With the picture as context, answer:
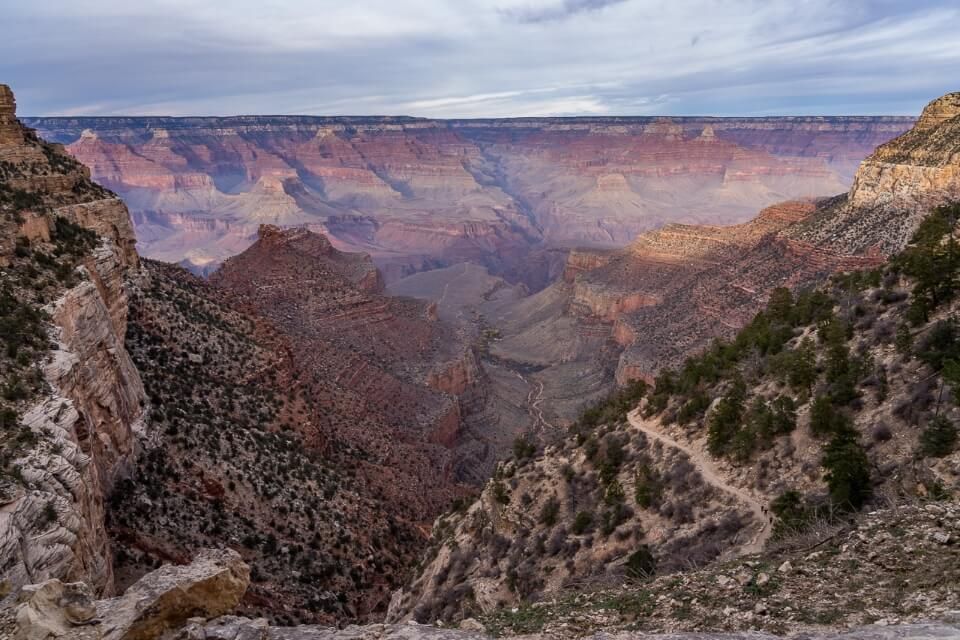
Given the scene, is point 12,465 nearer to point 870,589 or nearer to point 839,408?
point 870,589

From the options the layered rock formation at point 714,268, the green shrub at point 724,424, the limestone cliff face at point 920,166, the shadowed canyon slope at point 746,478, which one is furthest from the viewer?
the layered rock formation at point 714,268

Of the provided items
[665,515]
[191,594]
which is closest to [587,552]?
[665,515]

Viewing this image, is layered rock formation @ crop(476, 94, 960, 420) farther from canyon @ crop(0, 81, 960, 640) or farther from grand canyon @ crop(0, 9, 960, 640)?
grand canyon @ crop(0, 9, 960, 640)

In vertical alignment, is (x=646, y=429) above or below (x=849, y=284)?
below

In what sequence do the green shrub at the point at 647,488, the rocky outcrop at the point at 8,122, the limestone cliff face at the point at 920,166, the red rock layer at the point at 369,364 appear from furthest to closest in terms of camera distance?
the limestone cliff face at the point at 920,166 → the red rock layer at the point at 369,364 → the rocky outcrop at the point at 8,122 → the green shrub at the point at 647,488

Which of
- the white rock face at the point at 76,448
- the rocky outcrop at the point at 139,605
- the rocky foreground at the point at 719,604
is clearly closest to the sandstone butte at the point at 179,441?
the white rock face at the point at 76,448

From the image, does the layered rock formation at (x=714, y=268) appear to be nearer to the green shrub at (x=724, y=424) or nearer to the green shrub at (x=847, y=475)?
the green shrub at (x=724, y=424)

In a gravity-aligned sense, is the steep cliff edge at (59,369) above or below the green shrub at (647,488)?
above
